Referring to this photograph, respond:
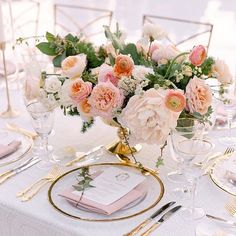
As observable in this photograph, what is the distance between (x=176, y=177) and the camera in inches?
54.4

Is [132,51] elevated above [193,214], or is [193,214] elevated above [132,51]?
[132,51]

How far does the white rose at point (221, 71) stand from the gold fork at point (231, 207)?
35 cm

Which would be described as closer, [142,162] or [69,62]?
[69,62]

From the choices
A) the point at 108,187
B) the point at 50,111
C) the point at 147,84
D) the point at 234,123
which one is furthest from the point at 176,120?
the point at 234,123

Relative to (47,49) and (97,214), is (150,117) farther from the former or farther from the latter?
(47,49)

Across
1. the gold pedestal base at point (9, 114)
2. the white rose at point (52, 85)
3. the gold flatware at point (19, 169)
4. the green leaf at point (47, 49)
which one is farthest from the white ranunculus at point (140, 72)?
the gold pedestal base at point (9, 114)

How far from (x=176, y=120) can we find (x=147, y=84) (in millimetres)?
125

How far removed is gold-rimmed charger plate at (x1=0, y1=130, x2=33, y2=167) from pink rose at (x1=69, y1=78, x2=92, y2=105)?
32 cm

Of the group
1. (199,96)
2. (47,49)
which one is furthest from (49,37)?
(199,96)

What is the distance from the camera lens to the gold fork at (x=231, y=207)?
1.22 metres

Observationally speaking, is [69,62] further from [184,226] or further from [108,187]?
[184,226]

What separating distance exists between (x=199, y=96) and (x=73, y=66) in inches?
14.2

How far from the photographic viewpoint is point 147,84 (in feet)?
4.18

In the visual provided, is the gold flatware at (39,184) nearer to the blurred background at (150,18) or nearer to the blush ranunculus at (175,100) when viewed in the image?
the blush ranunculus at (175,100)
